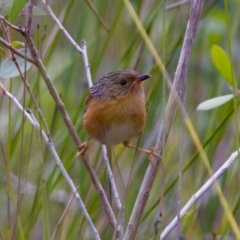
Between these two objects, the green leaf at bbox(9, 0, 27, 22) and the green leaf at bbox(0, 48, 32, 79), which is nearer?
the green leaf at bbox(9, 0, 27, 22)

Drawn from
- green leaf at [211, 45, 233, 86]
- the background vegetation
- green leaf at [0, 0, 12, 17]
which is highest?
green leaf at [0, 0, 12, 17]

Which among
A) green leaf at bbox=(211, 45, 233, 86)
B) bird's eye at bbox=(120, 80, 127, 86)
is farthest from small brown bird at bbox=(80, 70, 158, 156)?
green leaf at bbox=(211, 45, 233, 86)

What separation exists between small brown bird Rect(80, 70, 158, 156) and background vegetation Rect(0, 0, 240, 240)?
0.06 m

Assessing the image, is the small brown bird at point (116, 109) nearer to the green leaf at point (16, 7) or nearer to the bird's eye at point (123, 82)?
the bird's eye at point (123, 82)

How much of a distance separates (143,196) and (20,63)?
20.4 inches

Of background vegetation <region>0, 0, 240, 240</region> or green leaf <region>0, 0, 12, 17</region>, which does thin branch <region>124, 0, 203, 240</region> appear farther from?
green leaf <region>0, 0, 12, 17</region>

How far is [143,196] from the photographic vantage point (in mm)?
1789

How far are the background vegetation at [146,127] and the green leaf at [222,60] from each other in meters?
0.39

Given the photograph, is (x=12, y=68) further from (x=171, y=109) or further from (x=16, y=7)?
(x=171, y=109)

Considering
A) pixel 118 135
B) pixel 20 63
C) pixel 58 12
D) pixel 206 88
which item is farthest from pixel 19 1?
pixel 206 88

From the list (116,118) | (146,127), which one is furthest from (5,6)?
(146,127)

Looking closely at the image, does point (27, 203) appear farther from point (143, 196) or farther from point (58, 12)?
point (143, 196)

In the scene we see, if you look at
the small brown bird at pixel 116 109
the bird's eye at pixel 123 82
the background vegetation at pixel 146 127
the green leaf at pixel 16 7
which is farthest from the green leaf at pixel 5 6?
the bird's eye at pixel 123 82

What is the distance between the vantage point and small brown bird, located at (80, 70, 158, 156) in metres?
2.37
